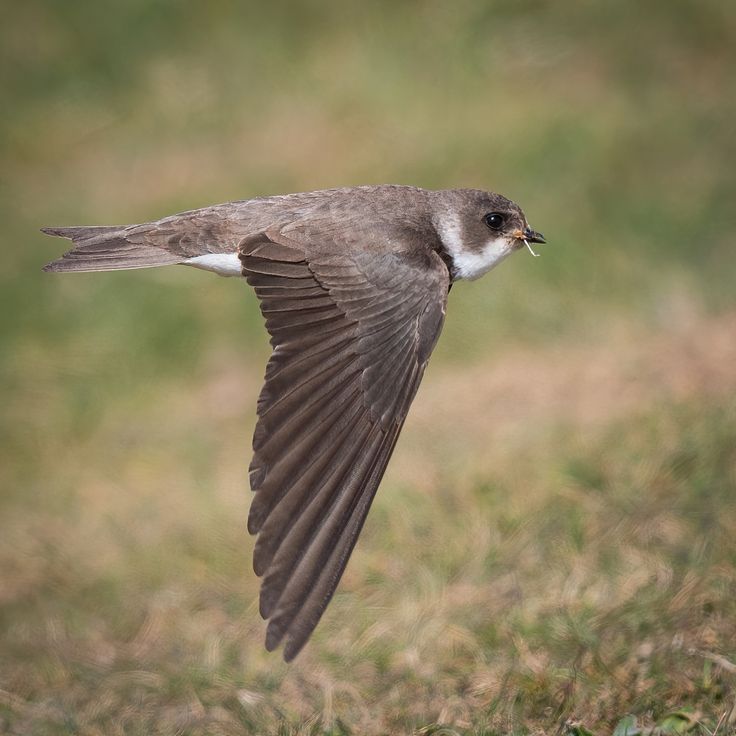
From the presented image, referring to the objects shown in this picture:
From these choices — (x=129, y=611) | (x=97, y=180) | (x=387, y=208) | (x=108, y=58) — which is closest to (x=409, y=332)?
(x=387, y=208)

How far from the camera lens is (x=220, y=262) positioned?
5359mm

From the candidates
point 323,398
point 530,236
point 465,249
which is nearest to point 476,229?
point 465,249

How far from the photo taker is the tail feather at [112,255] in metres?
5.43

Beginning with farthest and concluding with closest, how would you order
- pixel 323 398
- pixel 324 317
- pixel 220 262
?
pixel 220 262, pixel 324 317, pixel 323 398

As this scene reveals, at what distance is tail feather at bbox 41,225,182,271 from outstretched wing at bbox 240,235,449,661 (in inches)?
28.8

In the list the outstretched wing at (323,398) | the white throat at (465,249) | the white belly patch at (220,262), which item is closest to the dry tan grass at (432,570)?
the outstretched wing at (323,398)

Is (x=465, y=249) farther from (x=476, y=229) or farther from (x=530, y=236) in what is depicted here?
(x=530, y=236)

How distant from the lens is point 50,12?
37.8 ft

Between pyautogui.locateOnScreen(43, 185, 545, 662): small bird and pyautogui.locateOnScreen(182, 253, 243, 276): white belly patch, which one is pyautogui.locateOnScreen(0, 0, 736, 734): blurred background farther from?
pyautogui.locateOnScreen(182, 253, 243, 276): white belly patch

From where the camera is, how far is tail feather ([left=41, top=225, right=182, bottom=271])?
5.43 m

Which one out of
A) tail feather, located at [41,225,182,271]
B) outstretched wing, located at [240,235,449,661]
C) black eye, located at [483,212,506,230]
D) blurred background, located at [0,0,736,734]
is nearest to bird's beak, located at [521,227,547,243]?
black eye, located at [483,212,506,230]

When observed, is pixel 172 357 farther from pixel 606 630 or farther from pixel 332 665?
pixel 606 630

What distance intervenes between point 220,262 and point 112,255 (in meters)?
0.52

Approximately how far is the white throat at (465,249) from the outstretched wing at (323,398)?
380 mm
